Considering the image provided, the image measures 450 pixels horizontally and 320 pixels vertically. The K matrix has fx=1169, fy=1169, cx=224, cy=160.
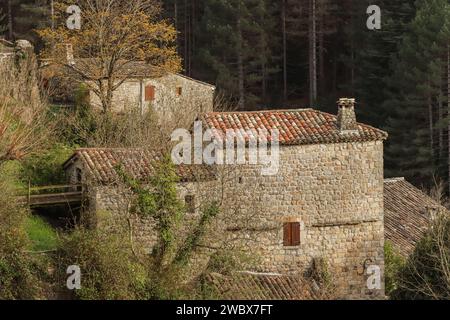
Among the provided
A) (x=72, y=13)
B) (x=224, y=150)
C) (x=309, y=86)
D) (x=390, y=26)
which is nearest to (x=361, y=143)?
(x=224, y=150)

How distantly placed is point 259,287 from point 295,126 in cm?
481

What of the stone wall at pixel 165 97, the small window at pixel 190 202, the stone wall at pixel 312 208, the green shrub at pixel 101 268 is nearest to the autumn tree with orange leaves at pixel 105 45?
the stone wall at pixel 165 97

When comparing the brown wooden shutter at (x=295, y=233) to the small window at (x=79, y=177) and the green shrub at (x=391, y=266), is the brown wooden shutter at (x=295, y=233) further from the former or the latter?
the small window at (x=79, y=177)

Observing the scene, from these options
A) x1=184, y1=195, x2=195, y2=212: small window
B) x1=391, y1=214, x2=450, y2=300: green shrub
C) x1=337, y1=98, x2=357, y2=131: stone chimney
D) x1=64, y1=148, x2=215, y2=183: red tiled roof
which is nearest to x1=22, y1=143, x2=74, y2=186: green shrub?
x1=64, y1=148, x2=215, y2=183: red tiled roof

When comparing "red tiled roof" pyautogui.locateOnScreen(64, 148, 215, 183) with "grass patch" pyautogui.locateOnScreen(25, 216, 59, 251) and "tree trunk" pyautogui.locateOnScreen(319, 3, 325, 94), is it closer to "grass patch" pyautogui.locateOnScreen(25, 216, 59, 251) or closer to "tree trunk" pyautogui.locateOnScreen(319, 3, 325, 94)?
"grass patch" pyautogui.locateOnScreen(25, 216, 59, 251)

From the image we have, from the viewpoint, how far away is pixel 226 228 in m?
32.4

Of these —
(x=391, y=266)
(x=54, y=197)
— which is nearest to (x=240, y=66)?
(x=391, y=266)

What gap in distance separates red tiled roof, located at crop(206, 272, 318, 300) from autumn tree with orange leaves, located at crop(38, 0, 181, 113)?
1175 cm

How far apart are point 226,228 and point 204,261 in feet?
3.72

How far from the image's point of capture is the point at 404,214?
4022 cm

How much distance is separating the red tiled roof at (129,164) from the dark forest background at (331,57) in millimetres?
19297
